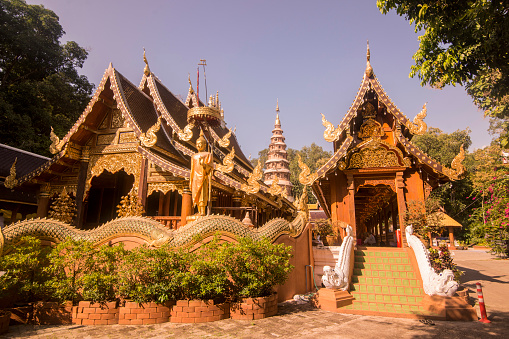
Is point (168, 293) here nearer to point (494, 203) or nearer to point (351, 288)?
point (351, 288)

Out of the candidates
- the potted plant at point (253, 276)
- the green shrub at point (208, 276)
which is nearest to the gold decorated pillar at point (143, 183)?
the green shrub at point (208, 276)

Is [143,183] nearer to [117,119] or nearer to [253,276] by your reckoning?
[117,119]

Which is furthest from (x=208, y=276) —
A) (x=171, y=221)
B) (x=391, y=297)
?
(x=171, y=221)

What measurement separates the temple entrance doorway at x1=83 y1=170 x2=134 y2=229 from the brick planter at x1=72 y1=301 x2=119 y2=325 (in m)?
9.28

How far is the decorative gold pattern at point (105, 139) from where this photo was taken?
11414mm

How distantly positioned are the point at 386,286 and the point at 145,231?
5547 mm

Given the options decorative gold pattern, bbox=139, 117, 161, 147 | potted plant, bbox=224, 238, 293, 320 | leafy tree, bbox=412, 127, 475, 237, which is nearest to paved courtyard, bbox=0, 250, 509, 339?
potted plant, bbox=224, 238, 293, 320

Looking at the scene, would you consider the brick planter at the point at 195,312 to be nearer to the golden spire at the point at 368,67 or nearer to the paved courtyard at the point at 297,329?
the paved courtyard at the point at 297,329

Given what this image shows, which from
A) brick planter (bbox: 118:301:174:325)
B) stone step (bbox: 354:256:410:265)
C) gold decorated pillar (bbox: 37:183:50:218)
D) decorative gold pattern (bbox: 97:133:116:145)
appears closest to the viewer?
brick planter (bbox: 118:301:174:325)

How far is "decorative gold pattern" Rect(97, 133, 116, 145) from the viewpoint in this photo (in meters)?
11.4

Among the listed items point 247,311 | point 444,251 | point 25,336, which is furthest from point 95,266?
point 444,251

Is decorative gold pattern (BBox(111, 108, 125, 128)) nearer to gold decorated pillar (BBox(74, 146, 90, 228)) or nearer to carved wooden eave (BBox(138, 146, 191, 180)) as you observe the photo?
gold decorated pillar (BBox(74, 146, 90, 228))

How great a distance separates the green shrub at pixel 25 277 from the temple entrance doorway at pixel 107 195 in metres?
8.42

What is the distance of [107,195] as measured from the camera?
1474 cm
